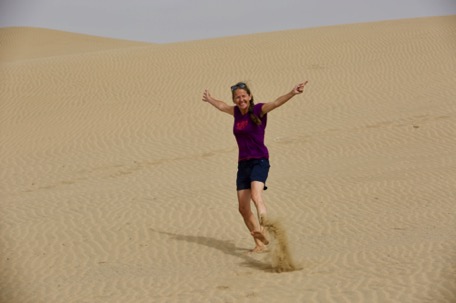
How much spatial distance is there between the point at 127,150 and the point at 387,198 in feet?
27.0

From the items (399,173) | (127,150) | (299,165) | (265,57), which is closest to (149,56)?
(265,57)

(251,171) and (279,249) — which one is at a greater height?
(251,171)

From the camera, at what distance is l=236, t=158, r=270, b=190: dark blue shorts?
25.5 feet

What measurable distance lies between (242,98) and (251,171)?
748 mm

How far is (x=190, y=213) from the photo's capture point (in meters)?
11.1

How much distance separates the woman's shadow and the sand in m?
0.02

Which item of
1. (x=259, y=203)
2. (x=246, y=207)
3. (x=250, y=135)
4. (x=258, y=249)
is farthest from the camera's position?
(x=258, y=249)

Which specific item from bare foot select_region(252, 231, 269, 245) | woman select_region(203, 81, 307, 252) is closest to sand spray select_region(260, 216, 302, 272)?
woman select_region(203, 81, 307, 252)

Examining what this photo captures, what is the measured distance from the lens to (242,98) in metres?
7.67

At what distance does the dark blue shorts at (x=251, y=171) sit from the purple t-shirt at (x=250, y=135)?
60 millimetres

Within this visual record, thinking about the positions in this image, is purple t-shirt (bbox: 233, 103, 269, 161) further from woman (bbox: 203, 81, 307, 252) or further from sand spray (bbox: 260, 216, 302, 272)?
sand spray (bbox: 260, 216, 302, 272)

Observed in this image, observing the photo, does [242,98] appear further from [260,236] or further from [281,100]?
[260,236]

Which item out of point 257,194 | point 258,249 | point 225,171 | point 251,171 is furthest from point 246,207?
point 225,171

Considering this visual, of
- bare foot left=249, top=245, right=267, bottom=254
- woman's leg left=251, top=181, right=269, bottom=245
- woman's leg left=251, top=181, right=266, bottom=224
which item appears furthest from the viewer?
bare foot left=249, top=245, right=267, bottom=254
